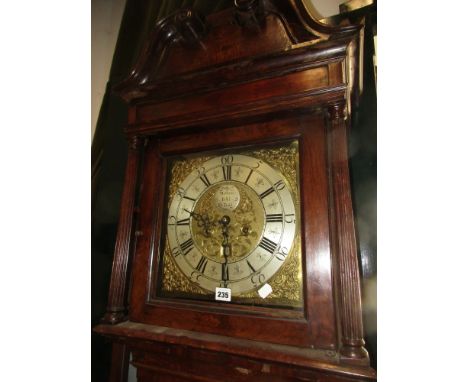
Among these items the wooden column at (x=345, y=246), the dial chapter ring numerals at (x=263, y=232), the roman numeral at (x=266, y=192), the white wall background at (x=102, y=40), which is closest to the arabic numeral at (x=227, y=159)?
the dial chapter ring numerals at (x=263, y=232)

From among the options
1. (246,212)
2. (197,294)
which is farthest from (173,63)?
(197,294)

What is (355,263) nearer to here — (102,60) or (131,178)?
(131,178)

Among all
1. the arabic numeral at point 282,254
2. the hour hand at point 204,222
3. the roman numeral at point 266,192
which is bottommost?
the arabic numeral at point 282,254

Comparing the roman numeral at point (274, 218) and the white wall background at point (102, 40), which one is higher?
the white wall background at point (102, 40)

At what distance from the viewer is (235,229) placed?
0.70 metres

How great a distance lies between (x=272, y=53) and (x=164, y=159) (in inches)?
15.8

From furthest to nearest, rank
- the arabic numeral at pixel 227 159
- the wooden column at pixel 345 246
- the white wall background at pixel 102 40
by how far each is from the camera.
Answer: the white wall background at pixel 102 40
the arabic numeral at pixel 227 159
the wooden column at pixel 345 246

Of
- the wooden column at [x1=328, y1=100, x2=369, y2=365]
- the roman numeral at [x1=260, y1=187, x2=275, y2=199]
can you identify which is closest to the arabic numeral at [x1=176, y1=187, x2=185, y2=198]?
the roman numeral at [x1=260, y1=187, x2=275, y2=199]

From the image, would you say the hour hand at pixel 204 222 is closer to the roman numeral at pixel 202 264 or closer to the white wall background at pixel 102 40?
the roman numeral at pixel 202 264

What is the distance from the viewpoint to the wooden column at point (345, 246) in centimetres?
53

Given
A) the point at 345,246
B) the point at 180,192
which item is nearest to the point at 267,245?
the point at 345,246

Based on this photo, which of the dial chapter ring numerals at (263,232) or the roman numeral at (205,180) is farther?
the roman numeral at (205,180)

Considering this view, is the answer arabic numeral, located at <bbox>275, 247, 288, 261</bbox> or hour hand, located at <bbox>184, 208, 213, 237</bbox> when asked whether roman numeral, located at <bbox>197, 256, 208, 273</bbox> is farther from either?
arabic numeral, located at <bbox>275, 247, 288, 261</bbox>

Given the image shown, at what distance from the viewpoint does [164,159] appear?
2.70ft
